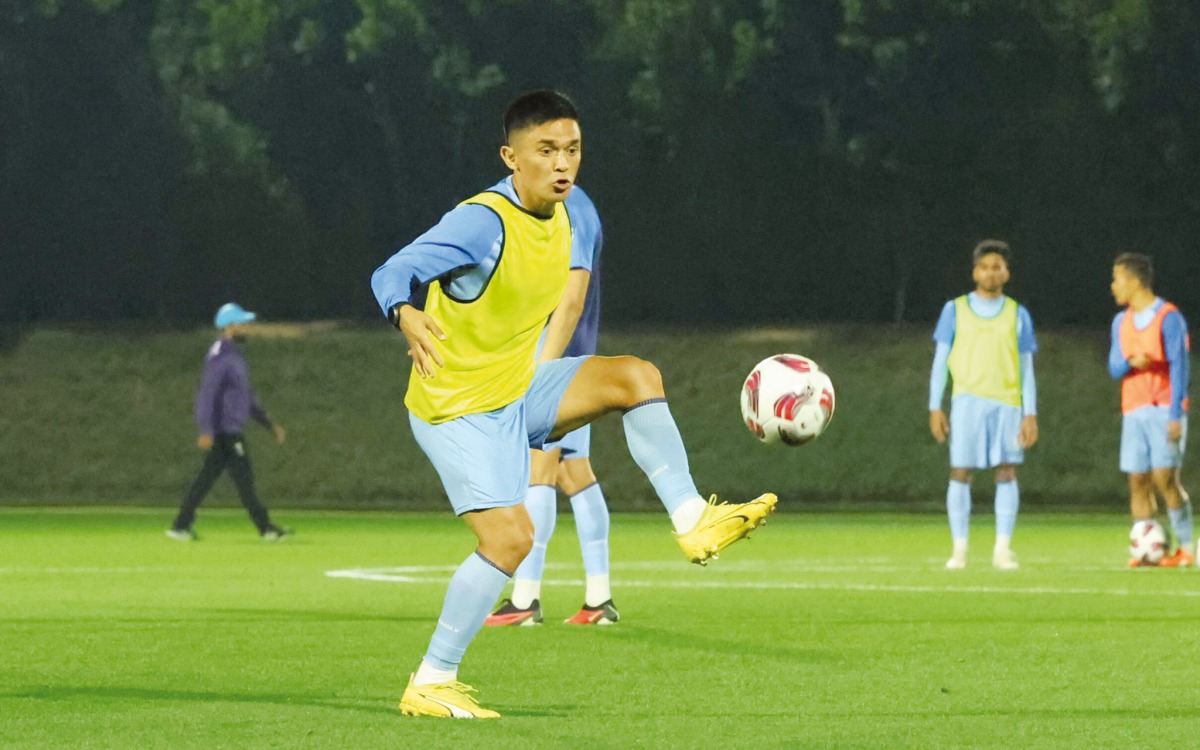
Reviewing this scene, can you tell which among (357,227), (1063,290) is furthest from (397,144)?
(1063,290)

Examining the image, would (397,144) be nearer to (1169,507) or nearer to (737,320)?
(737,320)

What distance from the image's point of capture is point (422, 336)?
22.3 ft

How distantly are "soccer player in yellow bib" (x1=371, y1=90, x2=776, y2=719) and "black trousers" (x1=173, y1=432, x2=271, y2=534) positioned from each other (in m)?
12.4

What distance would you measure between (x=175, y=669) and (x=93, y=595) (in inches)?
170

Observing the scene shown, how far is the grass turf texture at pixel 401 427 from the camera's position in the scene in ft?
94.3

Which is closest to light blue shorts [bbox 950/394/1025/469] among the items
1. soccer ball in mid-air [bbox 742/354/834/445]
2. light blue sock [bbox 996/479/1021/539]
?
light blue sock [bbox 996/479/1021/539]

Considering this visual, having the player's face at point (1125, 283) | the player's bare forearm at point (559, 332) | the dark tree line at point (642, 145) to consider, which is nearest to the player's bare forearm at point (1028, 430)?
the player's face at point (1125, 283)

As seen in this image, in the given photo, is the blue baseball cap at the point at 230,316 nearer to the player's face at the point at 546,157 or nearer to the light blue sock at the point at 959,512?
the light blue sock at the point at 959,512

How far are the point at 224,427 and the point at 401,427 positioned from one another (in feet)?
30.8

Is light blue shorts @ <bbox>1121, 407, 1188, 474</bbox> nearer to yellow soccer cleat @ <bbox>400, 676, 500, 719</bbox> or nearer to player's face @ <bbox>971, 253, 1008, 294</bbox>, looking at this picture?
player's face @ <bbox>971, 253, 1008, 294</bbox>

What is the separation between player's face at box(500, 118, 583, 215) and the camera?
7477 mm

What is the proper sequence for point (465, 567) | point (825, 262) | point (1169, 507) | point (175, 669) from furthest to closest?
point (825, 262), point (1169, 507), point (175, 669), point (465, 567)

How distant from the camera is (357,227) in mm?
32812

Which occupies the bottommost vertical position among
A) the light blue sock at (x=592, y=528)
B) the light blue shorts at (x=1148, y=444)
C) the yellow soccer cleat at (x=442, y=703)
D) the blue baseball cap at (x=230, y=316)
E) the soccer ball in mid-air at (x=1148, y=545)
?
the soccer ball in mid-air at (x=1148, y=545)
